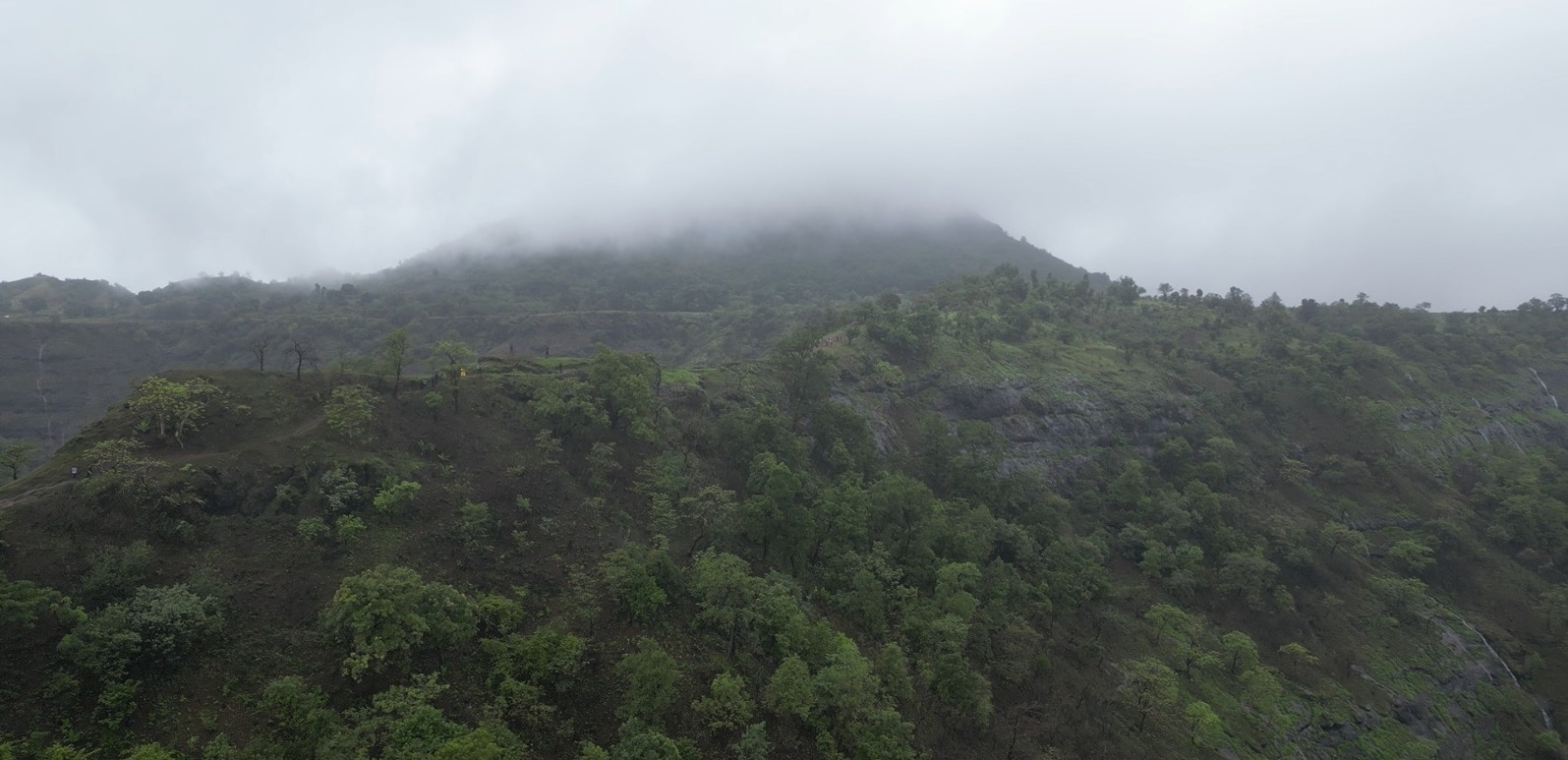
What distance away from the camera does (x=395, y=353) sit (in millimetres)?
31250

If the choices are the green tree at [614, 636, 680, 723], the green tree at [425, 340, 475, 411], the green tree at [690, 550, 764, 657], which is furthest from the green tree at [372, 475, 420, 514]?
the green tree at [690, 550, 764, 657]

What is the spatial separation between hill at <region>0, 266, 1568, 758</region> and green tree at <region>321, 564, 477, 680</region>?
0.37 feet

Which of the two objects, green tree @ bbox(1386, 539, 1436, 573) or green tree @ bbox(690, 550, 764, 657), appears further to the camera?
green tree @ bbox(1386, 539, 1436, 573)

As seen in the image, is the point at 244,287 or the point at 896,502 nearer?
the point at 896,502

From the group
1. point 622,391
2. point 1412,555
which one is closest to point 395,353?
point 622,391

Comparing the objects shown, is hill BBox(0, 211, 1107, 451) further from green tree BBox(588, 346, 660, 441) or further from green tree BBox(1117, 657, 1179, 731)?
green tree BBox(1117, 657, 1179, 731)

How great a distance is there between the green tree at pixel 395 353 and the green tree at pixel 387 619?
1289 cm

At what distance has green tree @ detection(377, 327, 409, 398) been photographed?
3069 centimetres

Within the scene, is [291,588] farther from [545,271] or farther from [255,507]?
[545,271]

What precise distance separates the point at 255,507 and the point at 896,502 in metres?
26.1

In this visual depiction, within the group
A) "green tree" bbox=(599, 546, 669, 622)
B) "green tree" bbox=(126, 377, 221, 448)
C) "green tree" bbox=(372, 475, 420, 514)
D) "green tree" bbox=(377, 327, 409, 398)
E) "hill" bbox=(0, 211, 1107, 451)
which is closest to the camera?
"green tree" bbox=(599, 546, 669, 622)

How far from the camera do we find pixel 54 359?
230 ft

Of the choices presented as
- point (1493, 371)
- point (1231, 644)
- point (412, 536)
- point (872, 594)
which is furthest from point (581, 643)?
point (1493, 371)

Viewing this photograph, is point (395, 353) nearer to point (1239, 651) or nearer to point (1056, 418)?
point (1239, 651)
